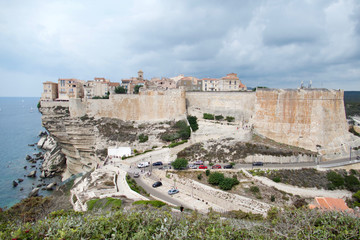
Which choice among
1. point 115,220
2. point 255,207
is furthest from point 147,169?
point 115,220

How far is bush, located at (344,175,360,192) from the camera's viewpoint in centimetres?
2125

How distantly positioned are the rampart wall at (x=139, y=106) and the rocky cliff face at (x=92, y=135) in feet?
→ 3.84

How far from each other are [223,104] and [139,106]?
13362mm

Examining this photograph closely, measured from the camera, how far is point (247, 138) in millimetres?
27734

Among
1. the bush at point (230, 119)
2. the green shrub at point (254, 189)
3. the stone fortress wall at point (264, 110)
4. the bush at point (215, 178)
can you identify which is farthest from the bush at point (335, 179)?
the bush at point (230, 119)

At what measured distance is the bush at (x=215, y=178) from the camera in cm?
2061

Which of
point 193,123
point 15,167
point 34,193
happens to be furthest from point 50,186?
point 193,123

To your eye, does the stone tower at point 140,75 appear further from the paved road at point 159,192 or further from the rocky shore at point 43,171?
the paved road at point 159,192

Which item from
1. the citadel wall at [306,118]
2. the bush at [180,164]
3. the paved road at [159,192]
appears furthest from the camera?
the citadel wall at [306,118]

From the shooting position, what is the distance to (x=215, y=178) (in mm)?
20672

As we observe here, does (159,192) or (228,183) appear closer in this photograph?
(228,183)

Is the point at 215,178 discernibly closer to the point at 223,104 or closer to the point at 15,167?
the point at 223,104

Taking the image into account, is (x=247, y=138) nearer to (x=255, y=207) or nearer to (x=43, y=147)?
(x=255, y=207)

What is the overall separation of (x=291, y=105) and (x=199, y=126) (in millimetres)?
12261
